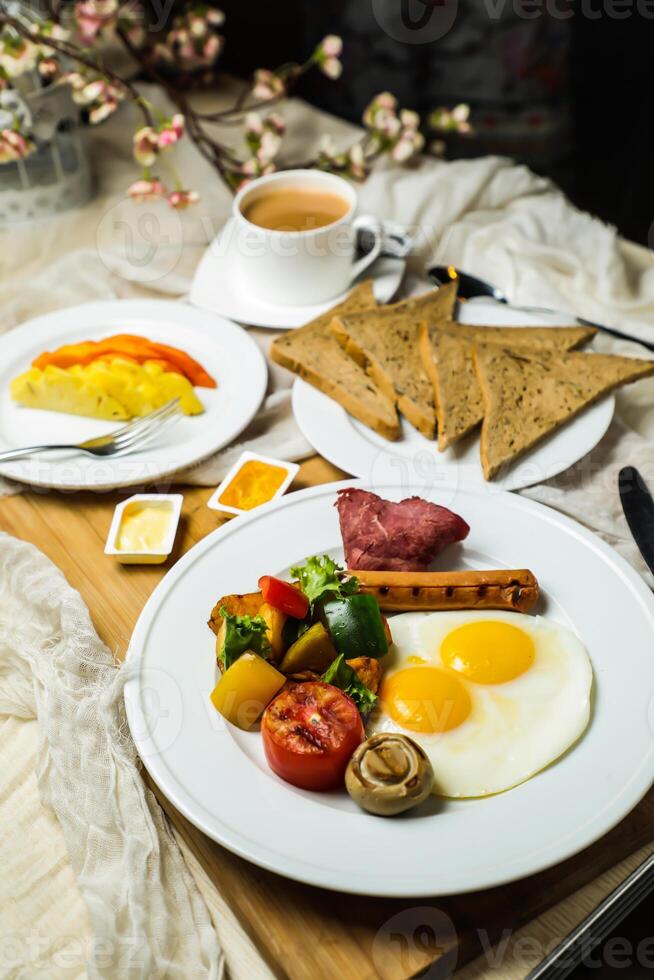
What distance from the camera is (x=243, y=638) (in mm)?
1333

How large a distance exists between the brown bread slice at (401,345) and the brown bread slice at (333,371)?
3 cm

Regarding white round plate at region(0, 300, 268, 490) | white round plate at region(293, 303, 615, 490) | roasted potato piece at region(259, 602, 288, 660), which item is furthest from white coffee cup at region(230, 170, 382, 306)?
roasted potato piece at region(259, 602, 288, 660)

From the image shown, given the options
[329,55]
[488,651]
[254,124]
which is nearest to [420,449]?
[488,651]

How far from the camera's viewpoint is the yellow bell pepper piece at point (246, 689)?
1309mm

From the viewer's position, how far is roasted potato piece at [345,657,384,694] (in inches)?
51.7

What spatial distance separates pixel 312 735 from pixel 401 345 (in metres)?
1.07

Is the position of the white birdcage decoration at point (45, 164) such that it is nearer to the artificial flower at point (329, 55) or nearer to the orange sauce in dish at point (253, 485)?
the artificial flower at point (329, 55)

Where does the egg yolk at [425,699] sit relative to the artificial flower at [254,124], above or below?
below

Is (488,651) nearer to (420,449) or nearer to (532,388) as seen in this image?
(420,449)

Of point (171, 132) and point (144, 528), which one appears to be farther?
point (171, 132)

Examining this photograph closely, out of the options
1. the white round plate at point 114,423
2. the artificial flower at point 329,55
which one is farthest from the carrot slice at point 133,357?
the artificial flower at point 329,55

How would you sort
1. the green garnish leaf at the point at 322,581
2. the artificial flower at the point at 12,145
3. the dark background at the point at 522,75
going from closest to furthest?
1. the green garnish leaf at the point at 322,581
2. the artificial flower at the point at 12,145
3. the dark background at the point at 522,75

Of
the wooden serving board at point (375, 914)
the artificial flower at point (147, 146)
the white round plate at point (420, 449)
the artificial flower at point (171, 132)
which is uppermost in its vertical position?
the artificial flower at point (171, 132)

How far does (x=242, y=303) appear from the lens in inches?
90.2
